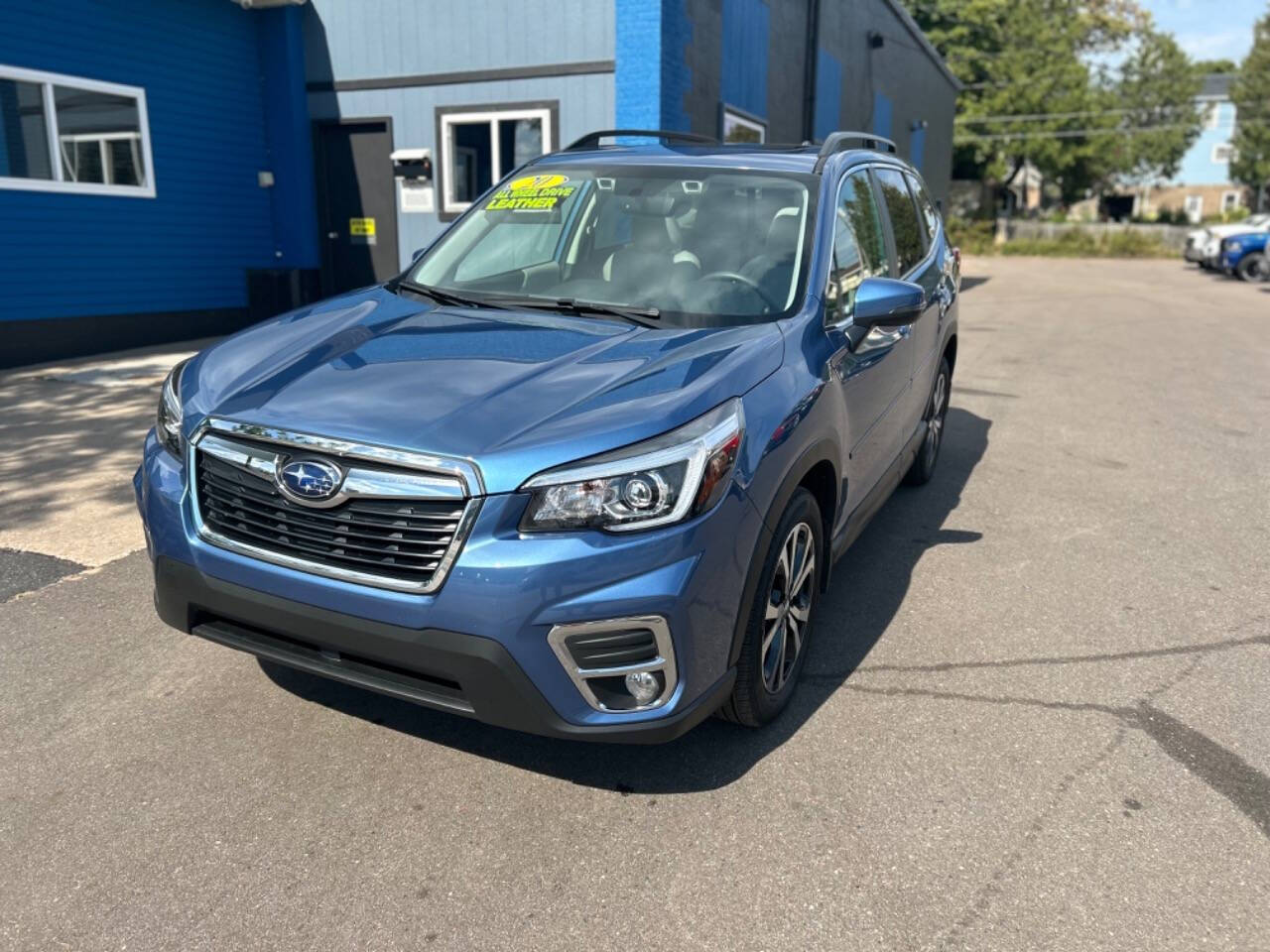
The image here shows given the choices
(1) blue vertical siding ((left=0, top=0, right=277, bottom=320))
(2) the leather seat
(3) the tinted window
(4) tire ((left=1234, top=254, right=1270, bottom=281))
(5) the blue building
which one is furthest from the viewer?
(4) tire ((left=1234, top=254, right=1270, bottom=281))

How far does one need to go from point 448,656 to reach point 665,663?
1.79 feet

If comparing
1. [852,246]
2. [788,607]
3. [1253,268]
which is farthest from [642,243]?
[1253,268]

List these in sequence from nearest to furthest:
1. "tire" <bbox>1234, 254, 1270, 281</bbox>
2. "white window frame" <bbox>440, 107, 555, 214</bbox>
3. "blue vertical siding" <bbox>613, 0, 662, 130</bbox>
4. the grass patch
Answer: "blue vertical siding" <bbox>613, 0, 662, 130</bbox> → "white window frame" <bbox>440, 107, 555, 214</bbox> → "tire" <bbox>1234, 254, 1270, 281</bbox> → the grass patch

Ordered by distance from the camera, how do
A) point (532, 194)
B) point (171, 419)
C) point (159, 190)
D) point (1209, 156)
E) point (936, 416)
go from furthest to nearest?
point (1209, 156), point (159, 190), point (936, 416), point (532, 194), point (171, 419)

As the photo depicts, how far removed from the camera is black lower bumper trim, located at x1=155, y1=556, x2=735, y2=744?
243 cm

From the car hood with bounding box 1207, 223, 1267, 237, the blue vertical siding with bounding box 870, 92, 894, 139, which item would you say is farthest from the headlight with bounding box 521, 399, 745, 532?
the car hood with bounding box 1207, 223, 1267, 237

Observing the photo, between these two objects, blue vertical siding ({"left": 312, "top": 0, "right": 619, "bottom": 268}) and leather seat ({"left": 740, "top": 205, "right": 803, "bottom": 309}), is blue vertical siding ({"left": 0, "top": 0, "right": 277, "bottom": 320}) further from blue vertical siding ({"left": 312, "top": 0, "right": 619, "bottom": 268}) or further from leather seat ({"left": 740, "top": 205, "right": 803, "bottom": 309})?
leather seat ({"left": 740, "top": 205, "right": 803, "bottom": 309})

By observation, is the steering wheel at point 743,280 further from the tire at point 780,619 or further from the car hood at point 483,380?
the tire at point 780,619

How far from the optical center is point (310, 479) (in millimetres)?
2562

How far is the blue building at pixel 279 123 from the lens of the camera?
962 cm

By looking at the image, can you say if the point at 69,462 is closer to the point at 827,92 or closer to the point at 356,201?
the point at 356,201

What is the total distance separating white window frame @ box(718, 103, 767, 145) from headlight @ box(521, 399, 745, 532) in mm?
10107

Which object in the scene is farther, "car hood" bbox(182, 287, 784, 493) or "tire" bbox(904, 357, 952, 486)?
"tire" bbox(904, 357, 952, 486)

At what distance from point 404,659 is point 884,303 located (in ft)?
6.88
